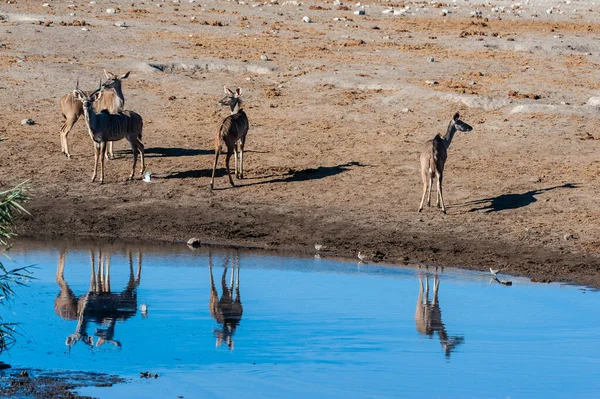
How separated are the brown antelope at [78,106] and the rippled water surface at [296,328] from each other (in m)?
4.98

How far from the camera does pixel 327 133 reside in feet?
69.3

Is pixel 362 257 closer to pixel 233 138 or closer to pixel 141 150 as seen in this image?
pixel 233 138

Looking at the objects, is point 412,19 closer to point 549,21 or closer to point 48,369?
point 549,21

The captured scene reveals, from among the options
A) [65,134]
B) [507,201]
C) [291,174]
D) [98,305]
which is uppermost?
[65,134]

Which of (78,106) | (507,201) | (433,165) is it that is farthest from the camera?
(78,106)

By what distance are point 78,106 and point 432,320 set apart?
10.2 meters

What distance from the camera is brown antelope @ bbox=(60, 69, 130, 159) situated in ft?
65.7

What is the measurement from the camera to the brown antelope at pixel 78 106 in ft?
65.7

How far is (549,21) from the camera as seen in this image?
1380 inches

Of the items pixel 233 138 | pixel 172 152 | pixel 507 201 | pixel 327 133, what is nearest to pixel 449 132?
pixel 507 201

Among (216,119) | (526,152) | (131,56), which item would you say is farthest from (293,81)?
(526,152)

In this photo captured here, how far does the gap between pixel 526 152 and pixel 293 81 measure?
21.5 feet

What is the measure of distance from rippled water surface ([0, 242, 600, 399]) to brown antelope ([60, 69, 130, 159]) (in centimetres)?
498

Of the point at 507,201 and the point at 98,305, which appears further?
the point at 507,201
